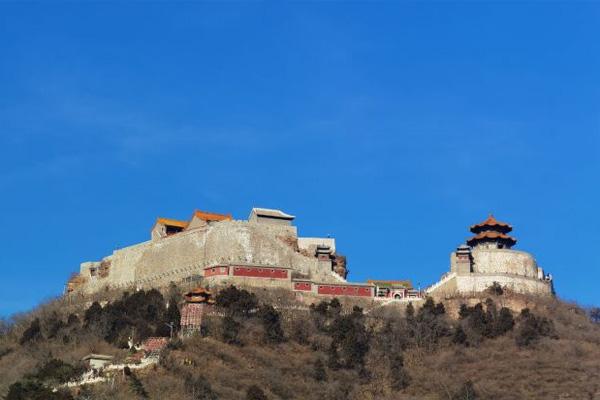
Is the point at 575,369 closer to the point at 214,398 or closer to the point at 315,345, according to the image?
the point at 315,345

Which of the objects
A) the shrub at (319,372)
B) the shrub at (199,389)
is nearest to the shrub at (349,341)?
the shrub at (319,372)

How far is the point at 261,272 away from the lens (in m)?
85.5

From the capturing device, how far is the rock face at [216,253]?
88.1 m

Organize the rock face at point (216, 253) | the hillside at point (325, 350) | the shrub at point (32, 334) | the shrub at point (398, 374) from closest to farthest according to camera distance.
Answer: the hillside at point (325, 350), the shrub at point (398, 374), the shrub at point (32, 334), the rock face at point (216, 253)

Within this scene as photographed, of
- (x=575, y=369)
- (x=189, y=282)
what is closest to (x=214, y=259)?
(x=189, y=282)

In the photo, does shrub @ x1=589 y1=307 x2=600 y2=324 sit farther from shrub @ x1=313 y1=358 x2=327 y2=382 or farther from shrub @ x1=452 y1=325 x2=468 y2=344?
shrub @ x1=313 y1=358 x2=327 y2=382

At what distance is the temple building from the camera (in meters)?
84.8

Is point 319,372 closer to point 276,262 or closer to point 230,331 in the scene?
point 230,331

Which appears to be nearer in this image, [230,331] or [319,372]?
[319,372]

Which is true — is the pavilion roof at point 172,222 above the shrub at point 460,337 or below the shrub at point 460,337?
above

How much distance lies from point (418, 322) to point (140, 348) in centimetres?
1839

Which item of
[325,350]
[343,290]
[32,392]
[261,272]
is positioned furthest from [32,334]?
[343,290]

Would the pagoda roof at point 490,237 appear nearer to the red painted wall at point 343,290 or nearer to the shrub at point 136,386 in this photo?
the red painted wall at point 343,290

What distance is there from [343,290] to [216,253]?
31.9 ft
